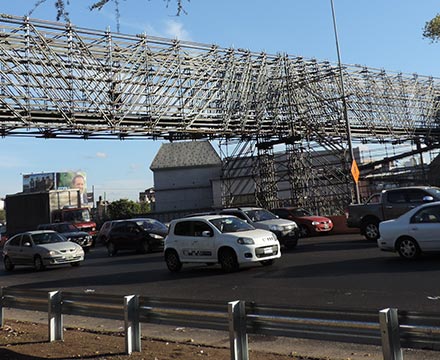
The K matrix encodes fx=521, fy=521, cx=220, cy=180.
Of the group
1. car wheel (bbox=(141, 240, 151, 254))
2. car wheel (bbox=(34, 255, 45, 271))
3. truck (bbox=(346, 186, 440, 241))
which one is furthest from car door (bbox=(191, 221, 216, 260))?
car wheel (bbox=(141, 240, 151, 254))

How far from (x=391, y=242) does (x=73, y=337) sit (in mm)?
8886

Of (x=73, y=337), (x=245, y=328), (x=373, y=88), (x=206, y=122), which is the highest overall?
(x=373, y=88)

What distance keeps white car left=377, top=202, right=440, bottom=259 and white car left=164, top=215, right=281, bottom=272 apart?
3066 mm

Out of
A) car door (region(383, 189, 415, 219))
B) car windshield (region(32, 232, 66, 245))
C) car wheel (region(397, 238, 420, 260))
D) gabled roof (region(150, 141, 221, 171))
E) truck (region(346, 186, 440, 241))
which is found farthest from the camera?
gabled roof (region(150, 141, 221, 171))

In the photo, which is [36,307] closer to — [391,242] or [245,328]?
[245,328]

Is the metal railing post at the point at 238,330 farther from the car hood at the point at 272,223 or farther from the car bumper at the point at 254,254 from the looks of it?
the car hood at the point at 272,223

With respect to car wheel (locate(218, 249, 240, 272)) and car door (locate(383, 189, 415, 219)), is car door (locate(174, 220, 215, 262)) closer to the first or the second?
car wheel (locate(218, 249, 240, 272))

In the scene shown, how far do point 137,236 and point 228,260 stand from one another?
34.1 ft

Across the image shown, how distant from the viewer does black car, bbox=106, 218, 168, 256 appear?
23625 millimetres

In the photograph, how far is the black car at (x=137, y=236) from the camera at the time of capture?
23625mm

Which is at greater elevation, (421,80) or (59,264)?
(421,80)

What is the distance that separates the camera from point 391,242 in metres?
13.8

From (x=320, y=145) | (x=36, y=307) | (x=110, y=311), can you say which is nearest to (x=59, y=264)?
(x=36, y=307)

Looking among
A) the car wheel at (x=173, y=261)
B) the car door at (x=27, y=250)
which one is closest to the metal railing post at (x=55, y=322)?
the car wheel at (x=173, y=261)
